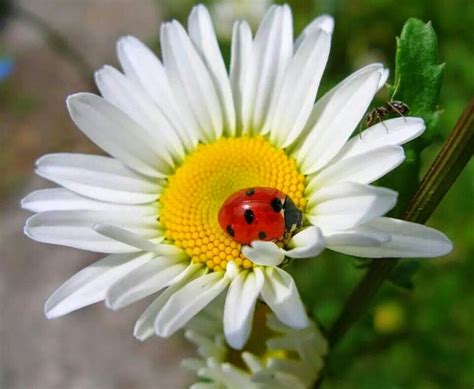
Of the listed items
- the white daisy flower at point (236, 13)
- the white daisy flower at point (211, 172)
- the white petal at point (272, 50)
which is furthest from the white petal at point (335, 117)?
the white daisy flower at point (236, 13)

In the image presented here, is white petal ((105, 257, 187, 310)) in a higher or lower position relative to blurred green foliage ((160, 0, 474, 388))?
higher

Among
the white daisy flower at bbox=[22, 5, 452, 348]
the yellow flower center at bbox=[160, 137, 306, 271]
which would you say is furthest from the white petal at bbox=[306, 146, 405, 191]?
the yellow flower center at bbox=[160, 137, 306, 271]

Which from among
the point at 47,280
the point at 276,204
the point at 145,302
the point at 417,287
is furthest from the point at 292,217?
the point at 47,280

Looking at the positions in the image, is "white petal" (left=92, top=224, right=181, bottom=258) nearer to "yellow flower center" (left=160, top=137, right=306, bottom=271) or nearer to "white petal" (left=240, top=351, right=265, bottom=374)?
"yellow flower center" (left=160, top=137, right=306, bottom=271)

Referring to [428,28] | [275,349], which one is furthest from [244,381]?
[428,28]

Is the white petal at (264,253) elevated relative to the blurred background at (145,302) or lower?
elevated

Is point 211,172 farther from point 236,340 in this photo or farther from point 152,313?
point 236,340

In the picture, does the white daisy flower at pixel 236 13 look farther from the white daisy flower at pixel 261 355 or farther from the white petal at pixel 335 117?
the white petal at pixel 335 117
